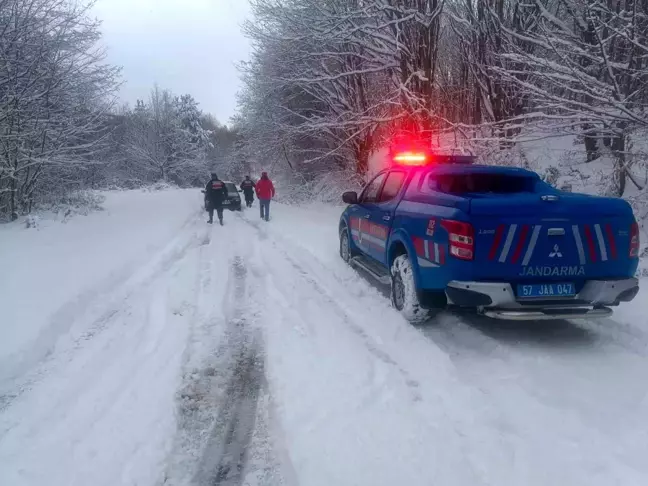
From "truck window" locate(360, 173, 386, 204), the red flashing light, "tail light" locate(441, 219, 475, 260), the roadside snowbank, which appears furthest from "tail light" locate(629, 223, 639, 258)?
the roadside snowbank

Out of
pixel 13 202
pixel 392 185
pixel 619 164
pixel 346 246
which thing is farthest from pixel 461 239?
pixel 13 202

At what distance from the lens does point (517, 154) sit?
10273 millimetres

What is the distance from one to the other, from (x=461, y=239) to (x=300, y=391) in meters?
2.00

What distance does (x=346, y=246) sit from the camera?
27.7 feet

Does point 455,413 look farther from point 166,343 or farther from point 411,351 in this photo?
point 166,343

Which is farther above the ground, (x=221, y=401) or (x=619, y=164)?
(x=619, y=164)

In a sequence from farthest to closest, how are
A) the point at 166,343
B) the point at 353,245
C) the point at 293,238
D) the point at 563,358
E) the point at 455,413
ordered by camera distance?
1. the point at 293,238
2. the point at 353,245
3. the point at 166,343
4. the point at 563,358
5. the point at 455,413

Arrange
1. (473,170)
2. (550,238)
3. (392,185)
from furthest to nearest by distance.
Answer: (392,185), (473,170), (550,238)

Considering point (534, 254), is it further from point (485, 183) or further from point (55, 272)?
point (55, 272)

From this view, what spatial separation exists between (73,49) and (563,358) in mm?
14429

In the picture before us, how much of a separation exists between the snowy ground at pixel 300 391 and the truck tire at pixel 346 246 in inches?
63.0

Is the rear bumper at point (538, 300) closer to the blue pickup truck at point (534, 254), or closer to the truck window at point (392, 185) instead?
the blue pickup truck at point (534, 254)

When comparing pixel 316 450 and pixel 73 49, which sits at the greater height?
pixel 73 49

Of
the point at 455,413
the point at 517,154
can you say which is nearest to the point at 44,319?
the point at 455,413
